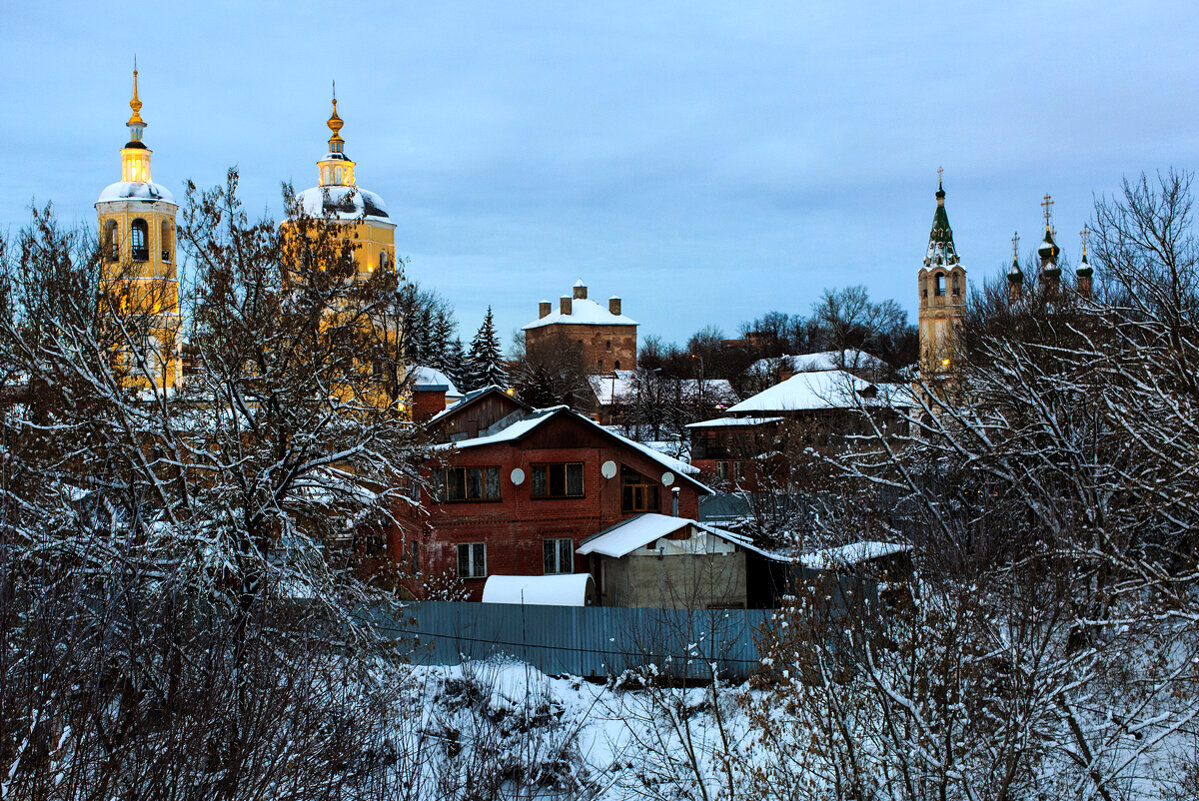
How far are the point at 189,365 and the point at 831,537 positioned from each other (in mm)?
11500

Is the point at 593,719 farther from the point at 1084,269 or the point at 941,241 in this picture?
the point at 941,241

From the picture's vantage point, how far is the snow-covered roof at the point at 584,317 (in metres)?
124

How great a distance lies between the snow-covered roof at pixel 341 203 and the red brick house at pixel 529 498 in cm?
737

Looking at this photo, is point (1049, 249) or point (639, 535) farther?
point (1049, 249)

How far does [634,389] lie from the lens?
301 feet

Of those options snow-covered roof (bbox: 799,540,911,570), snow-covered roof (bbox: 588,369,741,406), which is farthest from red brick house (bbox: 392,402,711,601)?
snow-covered roof (bbox: 588,369,741,406)

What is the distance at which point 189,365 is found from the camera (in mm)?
18594

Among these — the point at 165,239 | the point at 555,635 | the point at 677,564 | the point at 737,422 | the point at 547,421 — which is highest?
the point at 165,239

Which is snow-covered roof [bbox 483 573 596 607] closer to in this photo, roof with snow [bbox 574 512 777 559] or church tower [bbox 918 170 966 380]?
roof with snow [bbox 574 512 777 559]

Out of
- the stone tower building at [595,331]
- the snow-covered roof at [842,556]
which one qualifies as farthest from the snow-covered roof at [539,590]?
the stone tower building at [595,331]

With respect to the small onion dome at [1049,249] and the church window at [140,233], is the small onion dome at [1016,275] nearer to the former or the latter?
the small onion dome at [1049,249]

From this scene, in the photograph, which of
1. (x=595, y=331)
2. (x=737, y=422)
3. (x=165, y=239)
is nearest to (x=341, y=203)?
(x=165, y=239)

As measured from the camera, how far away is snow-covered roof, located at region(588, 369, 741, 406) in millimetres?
88438

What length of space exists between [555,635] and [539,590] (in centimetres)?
287
